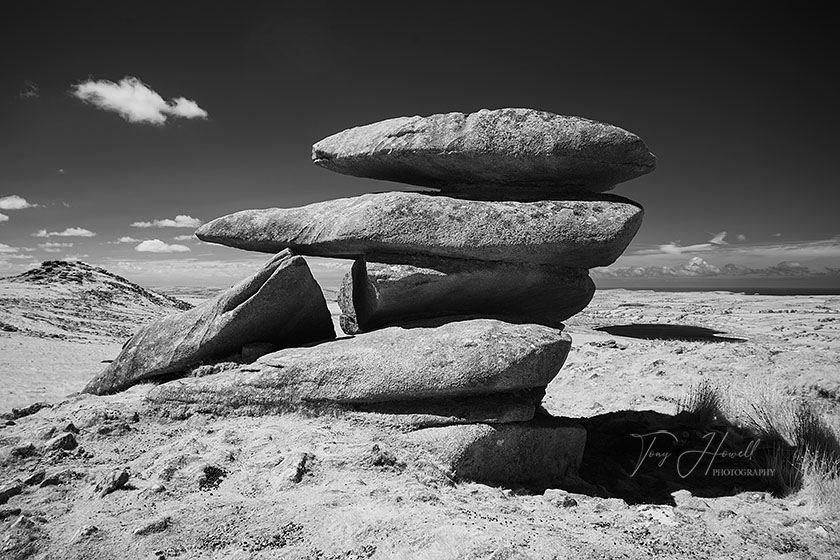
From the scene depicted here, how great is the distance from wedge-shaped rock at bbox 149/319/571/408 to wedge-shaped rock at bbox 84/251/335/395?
0.67 m

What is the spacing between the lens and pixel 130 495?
5395mm

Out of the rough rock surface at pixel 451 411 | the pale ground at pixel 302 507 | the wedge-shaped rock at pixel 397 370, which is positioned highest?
the wedge-shaped rock at pixel 397 370

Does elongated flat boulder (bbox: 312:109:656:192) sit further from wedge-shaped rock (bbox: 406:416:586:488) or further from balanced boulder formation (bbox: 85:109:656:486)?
wedge-shaped rock (bbox: 406:416:586:488)

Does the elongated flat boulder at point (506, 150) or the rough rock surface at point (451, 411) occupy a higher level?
the elongated flat boulder at point (506, 150)

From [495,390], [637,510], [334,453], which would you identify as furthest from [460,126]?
[637,510]

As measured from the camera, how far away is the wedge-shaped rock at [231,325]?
27.1ft

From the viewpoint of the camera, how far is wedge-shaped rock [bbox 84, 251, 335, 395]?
827 centimetres

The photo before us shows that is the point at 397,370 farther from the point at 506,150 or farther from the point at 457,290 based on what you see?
the point at 506,150

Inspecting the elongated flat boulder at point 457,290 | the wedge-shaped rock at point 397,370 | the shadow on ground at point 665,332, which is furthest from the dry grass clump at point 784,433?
the shadow on ground at point 665,332

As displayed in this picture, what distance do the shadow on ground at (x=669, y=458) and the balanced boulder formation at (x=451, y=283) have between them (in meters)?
0.95

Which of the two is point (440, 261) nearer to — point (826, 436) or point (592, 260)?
point (592, 260)

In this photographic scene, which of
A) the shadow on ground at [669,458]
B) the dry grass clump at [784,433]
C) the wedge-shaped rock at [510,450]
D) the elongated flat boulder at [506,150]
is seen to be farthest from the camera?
the elongated flat boulder at [506,150]

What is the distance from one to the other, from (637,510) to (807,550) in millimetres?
1732

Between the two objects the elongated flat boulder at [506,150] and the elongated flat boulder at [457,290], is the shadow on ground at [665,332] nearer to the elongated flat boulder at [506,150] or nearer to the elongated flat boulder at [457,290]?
the elongated flat boulder at [457,290]
